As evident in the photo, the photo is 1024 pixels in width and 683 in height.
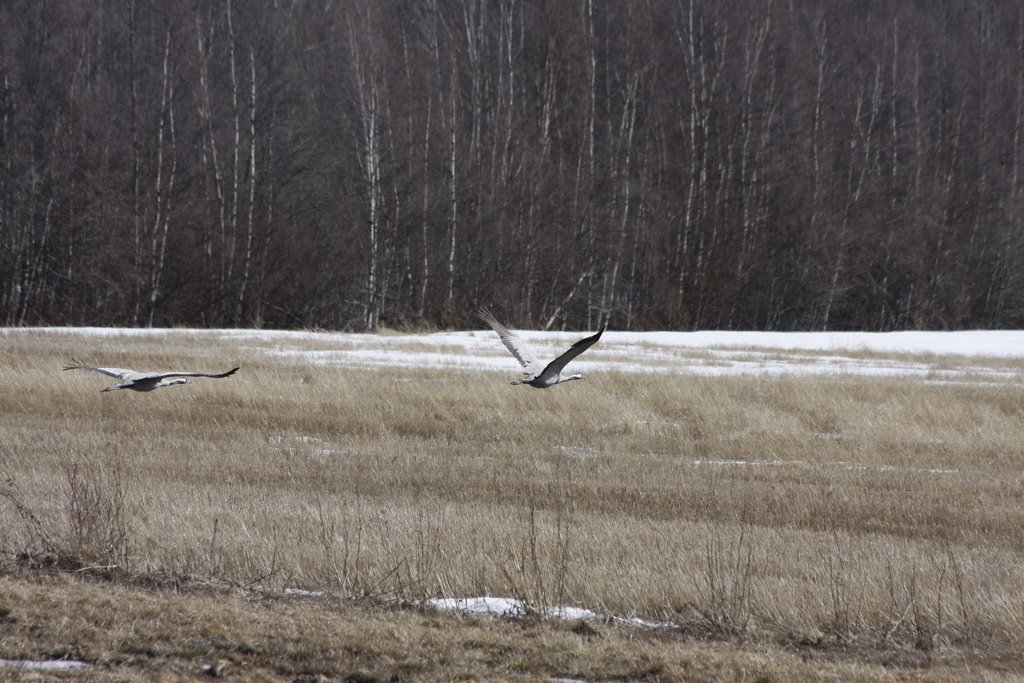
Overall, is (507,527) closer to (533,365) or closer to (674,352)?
(533,365)

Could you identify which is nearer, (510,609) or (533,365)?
(510,609)

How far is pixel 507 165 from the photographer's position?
128 feet

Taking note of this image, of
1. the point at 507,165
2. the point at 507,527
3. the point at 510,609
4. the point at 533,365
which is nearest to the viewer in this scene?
the point at 510,609

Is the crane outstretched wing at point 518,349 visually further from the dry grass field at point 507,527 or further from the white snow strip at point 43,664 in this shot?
the white snow strip at point 43,664

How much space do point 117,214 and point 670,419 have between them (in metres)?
21.8

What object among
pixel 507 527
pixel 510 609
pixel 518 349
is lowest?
pixel 510 609

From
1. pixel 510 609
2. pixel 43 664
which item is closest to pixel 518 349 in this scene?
pixel 510 609

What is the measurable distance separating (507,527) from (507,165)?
31.2m

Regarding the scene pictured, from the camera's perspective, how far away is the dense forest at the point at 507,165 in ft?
109

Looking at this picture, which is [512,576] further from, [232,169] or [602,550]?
[232,169]

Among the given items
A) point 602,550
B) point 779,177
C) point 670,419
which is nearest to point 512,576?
point 602,550

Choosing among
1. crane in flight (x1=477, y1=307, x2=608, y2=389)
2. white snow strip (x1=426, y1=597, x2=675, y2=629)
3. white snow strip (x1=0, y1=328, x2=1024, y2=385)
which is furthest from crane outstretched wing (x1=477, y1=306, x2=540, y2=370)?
white snow strip (x1=0, y1=328, x2=1024, y2=385)

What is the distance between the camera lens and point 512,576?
23.6 ft

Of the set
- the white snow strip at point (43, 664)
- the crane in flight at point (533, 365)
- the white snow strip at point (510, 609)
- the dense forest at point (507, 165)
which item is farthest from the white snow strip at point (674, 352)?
the white snow strip at point (43, 664)
